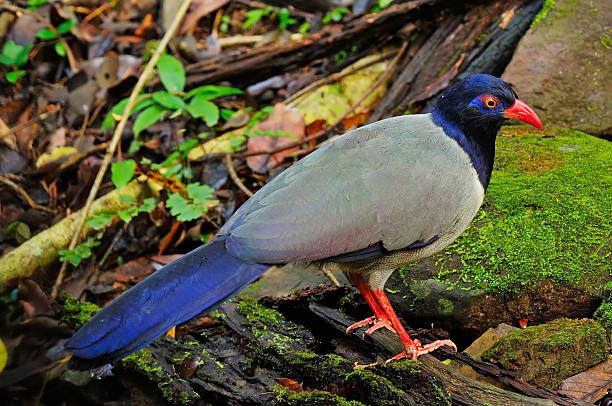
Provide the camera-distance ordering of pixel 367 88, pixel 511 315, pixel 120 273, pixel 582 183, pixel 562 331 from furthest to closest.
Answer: pixel 367 88 < pixel 120 273 < pixel 582 183 < pixel 511 315 < pixel 562 331

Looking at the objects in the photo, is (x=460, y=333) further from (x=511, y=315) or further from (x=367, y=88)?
(x=367, y=88)

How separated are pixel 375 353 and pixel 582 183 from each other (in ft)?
5.43

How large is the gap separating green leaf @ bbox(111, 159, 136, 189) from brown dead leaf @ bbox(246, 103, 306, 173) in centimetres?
94

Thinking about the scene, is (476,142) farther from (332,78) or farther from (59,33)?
(59,33)

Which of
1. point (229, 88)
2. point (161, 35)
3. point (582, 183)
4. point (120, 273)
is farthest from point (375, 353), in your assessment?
point (161, 35)

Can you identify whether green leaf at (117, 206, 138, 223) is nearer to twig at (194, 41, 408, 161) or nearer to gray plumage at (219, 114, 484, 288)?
twig at (194, 41, 408, 161)

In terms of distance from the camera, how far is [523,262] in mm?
3586

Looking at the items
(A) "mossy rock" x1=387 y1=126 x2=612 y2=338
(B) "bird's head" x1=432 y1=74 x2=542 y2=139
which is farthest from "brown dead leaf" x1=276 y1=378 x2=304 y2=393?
(B) "bird's head" x1=432 y1=74 x2=542 y2=139

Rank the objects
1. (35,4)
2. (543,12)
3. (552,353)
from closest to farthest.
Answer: (552,353) → (543,12) → (35,4)

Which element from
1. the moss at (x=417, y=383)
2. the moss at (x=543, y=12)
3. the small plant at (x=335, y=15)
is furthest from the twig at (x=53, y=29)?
the moss at (x=417, y=383)

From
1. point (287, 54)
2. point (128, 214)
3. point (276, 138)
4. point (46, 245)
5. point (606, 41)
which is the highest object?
point (606, 41)

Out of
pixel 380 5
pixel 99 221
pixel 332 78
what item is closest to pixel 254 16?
pixel 380 5

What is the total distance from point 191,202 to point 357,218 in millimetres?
2253

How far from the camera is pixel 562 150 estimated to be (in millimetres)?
4371
